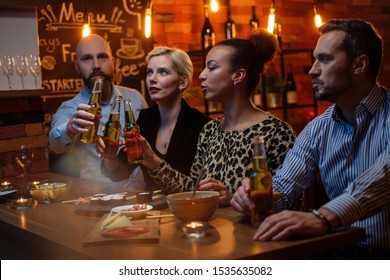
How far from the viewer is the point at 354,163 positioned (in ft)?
7.13

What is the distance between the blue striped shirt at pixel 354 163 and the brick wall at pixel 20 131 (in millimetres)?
2190

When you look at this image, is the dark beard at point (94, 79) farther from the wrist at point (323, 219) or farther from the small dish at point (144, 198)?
the wrist at point (323, 219)

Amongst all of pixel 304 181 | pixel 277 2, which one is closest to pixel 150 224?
pixel 304 181

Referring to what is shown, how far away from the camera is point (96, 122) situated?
2961mm

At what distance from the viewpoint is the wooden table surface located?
1.63 meters

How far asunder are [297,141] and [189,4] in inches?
134

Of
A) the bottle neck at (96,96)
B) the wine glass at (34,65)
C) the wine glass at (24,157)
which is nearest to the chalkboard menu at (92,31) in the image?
the wine glass at (34,65)

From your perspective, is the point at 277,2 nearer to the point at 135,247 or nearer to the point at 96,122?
the point at 96,122

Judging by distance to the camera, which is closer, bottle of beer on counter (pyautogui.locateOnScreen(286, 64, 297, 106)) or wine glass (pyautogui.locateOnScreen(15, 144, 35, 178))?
wine glass (pyautogui.locateOnScreen(15, 144, 35, 178))

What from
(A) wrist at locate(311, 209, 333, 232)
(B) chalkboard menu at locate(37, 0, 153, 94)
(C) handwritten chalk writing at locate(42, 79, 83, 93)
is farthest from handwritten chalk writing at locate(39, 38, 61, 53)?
(A) wrist at locate(311, 209, 333, 232)

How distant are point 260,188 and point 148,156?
903mm

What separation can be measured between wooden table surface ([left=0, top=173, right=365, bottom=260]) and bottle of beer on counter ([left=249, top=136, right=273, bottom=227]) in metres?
0.06

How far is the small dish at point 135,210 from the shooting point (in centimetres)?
209

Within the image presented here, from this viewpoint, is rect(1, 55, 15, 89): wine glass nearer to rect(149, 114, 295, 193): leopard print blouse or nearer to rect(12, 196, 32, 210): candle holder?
rect(12, 196, 32, 210): candle holder
